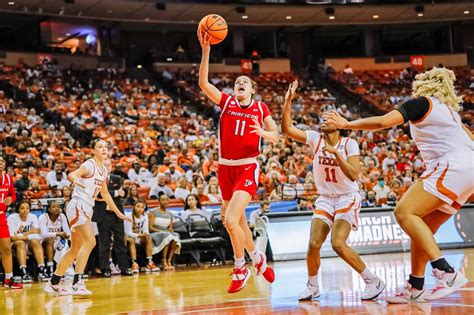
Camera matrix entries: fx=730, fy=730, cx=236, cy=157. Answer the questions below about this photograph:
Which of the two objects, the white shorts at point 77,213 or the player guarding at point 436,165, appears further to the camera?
the white shorts at point 77,213

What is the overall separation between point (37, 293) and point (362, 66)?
32.1 metres

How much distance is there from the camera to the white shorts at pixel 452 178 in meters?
6.76

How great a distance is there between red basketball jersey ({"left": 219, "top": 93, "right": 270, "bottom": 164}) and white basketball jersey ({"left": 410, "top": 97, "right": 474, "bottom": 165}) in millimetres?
2113

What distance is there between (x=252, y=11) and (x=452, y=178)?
3018 centimetres

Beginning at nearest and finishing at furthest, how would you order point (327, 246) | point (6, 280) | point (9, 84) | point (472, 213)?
point (6, 280)
point (327, 246)
point (472, 213)
point (9, 84)

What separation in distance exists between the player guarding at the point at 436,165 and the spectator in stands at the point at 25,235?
868cm

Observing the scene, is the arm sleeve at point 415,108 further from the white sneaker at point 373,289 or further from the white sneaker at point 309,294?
the white sneaker at point 309,294

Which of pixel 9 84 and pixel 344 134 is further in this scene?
pixel 9 84

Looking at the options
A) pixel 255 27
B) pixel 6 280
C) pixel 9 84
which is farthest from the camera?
pixel 255 27

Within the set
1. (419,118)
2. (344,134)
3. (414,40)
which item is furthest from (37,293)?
(414,40)

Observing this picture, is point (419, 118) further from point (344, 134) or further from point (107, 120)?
point (107, 120)

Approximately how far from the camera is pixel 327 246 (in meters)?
16.7

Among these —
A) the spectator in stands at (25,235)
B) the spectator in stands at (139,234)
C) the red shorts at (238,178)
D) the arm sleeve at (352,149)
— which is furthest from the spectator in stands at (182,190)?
the arm sleeve at (352,149)

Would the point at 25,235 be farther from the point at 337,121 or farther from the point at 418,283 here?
the point at 337,121
